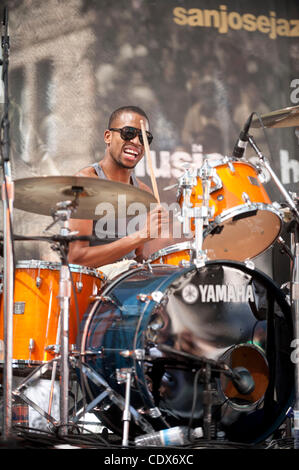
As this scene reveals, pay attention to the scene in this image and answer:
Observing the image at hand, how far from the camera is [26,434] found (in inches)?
91.3

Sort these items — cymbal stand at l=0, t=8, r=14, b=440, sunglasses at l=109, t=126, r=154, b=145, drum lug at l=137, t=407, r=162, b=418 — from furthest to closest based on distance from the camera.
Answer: sunglasses at l=109, t=126, r=154, b=145
drum lug at l=137, t=407, r=162, b=418
cymbal stand at l=0, t=8, r=14, b=440

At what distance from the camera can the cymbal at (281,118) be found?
338cm

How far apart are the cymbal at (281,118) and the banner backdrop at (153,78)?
0.64 m

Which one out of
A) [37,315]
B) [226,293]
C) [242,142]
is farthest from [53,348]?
[242,142]

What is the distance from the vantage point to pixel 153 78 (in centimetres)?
413

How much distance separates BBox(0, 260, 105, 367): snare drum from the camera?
9.38 ft

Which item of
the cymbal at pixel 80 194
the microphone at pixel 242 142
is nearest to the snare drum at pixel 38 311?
the cymbal at pixel 80 194

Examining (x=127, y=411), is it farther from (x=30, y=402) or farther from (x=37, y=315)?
(x=37, y=315)

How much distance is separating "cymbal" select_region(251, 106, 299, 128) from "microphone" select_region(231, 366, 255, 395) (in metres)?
1.40

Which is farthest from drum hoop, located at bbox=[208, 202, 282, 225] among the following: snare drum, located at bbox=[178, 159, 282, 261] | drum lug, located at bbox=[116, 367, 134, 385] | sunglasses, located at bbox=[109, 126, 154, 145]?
sunglasses, located at bbox=[109, 126, 154, 145]

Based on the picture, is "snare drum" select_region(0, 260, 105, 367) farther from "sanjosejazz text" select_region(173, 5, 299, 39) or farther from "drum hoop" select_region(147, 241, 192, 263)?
"sanjosejazz text" select_region(173, 5, 299, 39)

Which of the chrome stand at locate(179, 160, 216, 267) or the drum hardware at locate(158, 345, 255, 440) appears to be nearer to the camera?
the drum hardware at locate(158, 345, 255, 440)

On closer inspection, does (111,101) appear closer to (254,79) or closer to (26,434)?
(254,79)

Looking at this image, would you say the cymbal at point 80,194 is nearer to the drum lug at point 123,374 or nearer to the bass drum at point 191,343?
the bass drum at point 191,343
